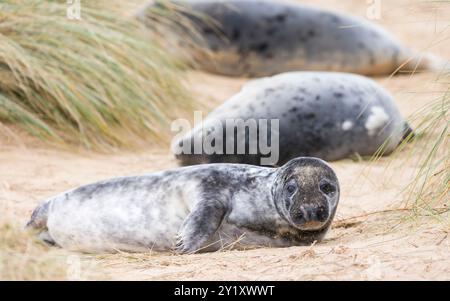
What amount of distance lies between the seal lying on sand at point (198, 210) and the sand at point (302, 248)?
5.0 inches

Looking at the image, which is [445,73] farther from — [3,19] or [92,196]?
[3,19]

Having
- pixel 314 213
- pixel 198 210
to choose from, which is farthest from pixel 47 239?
pixel 314 213

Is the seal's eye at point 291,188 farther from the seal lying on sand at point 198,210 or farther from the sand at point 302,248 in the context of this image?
the sand at point 302,248

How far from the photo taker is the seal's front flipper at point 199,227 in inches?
151

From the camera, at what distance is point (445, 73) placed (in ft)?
14.4

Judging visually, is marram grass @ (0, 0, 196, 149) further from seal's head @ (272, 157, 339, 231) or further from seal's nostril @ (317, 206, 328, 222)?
seal's nostril @ (317, 206, 328, 222)

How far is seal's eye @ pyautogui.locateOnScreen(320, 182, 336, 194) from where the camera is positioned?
3.89m

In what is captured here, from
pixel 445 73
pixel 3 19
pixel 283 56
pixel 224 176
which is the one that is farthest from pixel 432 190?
pixel 283 56

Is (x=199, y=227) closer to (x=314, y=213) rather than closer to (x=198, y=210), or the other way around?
(x=198, y=210)


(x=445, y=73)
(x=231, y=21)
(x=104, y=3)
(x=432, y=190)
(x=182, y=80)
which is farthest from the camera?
(x=231, y=21)

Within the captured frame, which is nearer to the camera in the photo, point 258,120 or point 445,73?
point 445,73

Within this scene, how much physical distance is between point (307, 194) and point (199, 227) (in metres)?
0.47

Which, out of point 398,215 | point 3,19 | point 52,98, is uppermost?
point 3,19

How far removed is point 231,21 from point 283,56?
23.2 inches
